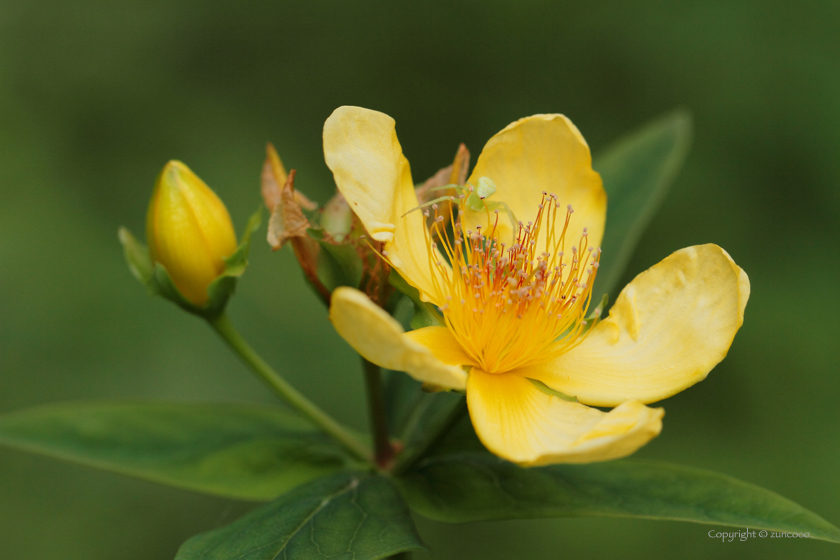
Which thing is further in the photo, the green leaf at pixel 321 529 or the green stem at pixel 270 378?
the green stem at pixel 270 378

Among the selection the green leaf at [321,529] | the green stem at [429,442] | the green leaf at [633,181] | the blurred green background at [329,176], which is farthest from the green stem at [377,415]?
the blurred green background at [329,176]

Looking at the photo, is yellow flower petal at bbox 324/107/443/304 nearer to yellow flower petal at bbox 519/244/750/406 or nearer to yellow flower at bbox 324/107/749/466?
yellow flower at bbox 324/107/749/466

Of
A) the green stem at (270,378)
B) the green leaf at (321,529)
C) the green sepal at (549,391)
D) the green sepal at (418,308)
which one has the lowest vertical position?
the green leaf at (321,529)

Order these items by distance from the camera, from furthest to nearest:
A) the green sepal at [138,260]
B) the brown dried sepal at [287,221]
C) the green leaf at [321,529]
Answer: the green sepal at [138,260] → the brown dried sepal at [287,221] → the green leaf at [321,529]

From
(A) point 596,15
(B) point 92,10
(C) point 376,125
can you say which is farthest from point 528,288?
(B) point 92,10

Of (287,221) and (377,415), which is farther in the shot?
(377,415)

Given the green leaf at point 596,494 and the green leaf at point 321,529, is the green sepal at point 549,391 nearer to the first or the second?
the green leaf at point 596,494

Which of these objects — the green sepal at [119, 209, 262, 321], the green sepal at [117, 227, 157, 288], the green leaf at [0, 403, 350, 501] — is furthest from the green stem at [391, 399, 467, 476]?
the green sepal at [117, 227, 157, 288]

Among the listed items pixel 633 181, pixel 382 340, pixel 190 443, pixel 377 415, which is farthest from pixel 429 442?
pixel 633 181

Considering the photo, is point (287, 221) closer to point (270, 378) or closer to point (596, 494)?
point (270, 378)
